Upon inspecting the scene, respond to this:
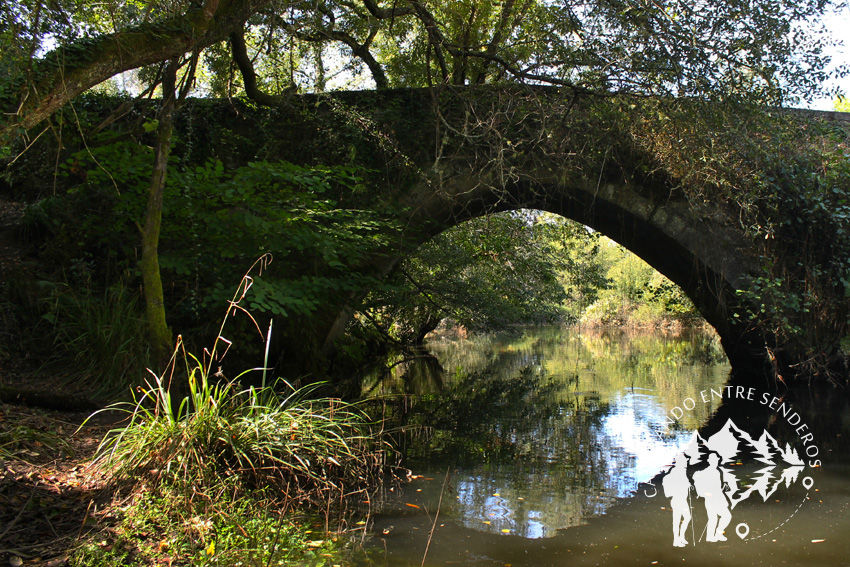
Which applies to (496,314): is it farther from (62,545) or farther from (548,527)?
(62,545)

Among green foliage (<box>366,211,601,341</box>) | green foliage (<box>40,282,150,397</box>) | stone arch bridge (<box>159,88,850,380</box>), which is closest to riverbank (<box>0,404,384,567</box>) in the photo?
green foliage (<box>40,282,150,397</box>)

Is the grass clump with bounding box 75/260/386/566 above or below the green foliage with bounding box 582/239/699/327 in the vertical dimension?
below

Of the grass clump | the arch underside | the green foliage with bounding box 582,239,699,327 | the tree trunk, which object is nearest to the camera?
the grass clump

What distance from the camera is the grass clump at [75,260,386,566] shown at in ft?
8.20

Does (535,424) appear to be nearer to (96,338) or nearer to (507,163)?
(507,163)

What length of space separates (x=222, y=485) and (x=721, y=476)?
3.07 metres

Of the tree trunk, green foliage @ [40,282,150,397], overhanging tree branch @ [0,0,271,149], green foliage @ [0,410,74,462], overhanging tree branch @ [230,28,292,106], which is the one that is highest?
overhanging tree branch @ [230,28,292,106]

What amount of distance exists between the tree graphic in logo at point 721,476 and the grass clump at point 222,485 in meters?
1.75

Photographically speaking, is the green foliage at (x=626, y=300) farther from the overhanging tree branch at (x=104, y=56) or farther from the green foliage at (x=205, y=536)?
the green foliage at (x=205, y=536)

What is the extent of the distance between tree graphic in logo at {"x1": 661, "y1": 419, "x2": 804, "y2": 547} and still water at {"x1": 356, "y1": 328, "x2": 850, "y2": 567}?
0.05 feet

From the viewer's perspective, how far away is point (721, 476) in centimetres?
394

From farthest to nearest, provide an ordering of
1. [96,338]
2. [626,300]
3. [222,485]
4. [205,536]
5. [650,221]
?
[626,300]
[650,221]
[96,338]
[222,485]
[205,536]

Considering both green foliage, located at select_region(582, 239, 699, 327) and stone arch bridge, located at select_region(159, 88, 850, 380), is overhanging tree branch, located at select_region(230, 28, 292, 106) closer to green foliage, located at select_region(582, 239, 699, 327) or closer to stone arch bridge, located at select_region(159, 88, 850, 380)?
stone arch bridge, located at select_region(159, 88, 850, 380)

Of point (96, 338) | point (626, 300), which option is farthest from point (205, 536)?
point (626, 300)
